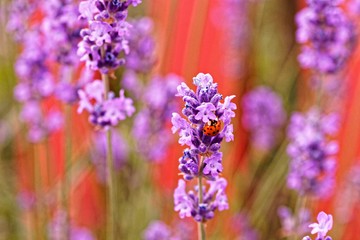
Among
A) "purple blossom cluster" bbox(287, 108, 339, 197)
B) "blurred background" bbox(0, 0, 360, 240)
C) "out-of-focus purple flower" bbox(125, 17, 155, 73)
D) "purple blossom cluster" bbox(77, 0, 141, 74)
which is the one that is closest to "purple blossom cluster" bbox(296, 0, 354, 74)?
"purple blossom cluster" bbox(287, 108, 339, 197)

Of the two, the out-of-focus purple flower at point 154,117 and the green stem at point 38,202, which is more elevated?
the out-of-focus purple flower at point 154,117

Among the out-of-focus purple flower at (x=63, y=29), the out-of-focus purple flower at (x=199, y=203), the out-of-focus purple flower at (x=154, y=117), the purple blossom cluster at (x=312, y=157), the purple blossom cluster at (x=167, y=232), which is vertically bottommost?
the out-of-focus purple flower at (x=199, y=203)

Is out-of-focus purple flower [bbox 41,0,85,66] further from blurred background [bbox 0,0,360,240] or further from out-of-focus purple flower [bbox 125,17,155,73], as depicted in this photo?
out-of-focus purple flower [bbox 125,17,155,73]

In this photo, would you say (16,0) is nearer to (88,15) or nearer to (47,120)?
(47,120)

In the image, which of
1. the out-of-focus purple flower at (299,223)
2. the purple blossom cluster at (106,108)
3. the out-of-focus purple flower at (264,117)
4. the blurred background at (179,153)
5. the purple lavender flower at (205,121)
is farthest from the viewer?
the out-of-focus purple flower at (264,117)

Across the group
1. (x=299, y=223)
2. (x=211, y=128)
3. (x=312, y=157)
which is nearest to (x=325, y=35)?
(x=312, y=157)

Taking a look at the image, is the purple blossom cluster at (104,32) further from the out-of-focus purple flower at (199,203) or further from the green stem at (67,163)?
the green stem at (67,163)

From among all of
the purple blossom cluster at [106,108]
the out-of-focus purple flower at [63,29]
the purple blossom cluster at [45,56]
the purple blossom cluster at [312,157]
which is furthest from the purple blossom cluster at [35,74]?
the purple blossom cluster at [312,157]
